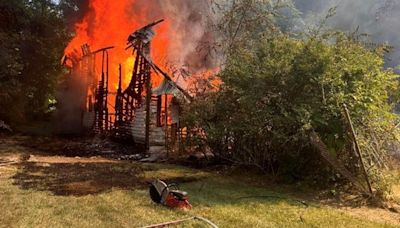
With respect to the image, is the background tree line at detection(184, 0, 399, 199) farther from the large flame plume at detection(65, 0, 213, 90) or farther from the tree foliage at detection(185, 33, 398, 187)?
the large flame plume at detection(65, 0, 213, 90)

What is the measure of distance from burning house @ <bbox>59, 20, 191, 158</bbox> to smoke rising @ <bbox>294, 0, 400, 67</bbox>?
18.8 metres

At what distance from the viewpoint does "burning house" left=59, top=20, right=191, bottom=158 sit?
67.4 ft

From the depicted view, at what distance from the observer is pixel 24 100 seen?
27875 millimetres

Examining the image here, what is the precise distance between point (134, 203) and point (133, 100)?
16.6m

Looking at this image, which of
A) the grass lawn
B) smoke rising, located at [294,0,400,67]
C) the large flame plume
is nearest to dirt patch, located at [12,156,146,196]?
the grass lawn

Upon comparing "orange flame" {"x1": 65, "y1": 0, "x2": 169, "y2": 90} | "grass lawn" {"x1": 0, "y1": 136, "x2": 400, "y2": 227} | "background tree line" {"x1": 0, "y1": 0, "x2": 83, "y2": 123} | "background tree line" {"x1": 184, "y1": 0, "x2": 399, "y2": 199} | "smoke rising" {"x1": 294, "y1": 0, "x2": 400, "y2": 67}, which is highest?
"smoke rising" {"x1": 294, "y1": 0, "x2": 400, "y2": 67}

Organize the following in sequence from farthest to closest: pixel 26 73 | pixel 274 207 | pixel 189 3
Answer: pixel 189 3, pixel 26 73, pixel 274 207

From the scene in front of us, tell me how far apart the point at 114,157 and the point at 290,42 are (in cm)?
969

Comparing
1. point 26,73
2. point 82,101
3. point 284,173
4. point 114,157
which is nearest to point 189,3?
point 82,101

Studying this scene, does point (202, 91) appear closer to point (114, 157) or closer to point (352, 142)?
point (114, 157)

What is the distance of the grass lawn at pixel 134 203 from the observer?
323 inches

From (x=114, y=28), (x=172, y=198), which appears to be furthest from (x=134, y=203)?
(x=114, y=28)

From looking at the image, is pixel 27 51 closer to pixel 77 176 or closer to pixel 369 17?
pixel 77 176

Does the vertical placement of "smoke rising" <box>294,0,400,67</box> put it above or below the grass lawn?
above
